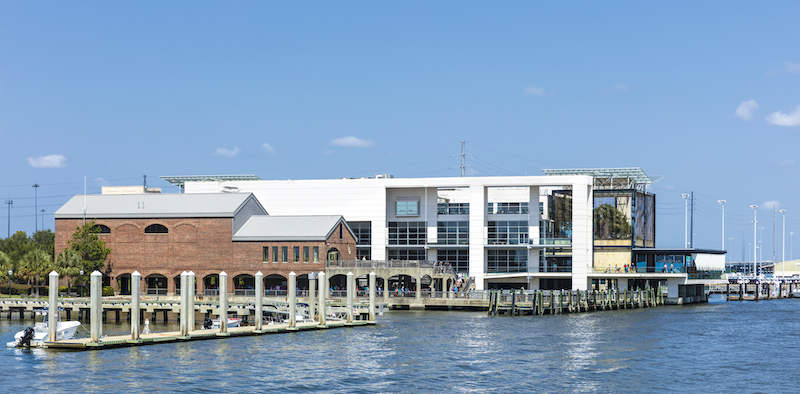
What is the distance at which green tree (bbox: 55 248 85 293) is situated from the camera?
9031 cm

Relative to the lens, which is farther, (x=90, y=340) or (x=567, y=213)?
(x=567, y=213)

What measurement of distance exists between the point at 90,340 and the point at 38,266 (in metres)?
45.5

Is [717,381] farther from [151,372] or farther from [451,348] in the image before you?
[151,372]

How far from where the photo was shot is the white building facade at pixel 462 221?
334ft

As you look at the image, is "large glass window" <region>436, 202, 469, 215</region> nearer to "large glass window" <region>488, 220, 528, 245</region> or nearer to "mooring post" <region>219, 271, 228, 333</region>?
"large glass window" <region>488, 220, 528, 245</region>

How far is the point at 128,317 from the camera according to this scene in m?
81.1

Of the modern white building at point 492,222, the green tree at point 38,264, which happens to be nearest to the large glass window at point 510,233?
the modern white building at point 492,222

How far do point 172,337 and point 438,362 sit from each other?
1672cm

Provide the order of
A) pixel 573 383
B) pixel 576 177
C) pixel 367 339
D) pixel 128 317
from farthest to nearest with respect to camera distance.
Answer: pixel 576 177 → pixel 128 317 → pixel 367 339 → pixel 573 383

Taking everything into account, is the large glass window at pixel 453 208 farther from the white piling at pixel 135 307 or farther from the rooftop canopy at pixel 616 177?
the white piling at pixel 135 307

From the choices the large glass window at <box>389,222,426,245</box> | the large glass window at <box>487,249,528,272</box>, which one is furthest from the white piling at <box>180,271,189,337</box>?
the large glass window at <box>487,249,528,272</box>

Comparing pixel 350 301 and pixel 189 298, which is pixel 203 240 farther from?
pixel 189 298

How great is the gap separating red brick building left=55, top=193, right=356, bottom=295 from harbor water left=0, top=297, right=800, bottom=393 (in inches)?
879

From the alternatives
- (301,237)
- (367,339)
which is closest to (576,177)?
(301,237)
